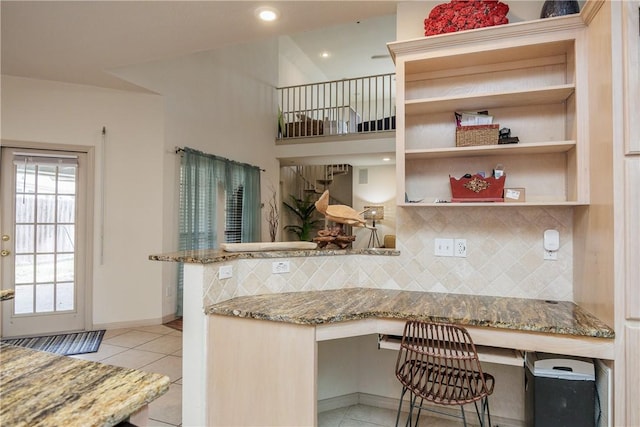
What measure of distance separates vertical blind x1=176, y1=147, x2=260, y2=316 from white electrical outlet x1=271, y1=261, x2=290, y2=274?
9.10 ft

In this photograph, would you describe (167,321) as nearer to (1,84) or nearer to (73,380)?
(1,84)

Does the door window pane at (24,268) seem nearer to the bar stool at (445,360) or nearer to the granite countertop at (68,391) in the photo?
the granite countertop at (68,391)

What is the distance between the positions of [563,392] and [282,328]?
1.38 metres

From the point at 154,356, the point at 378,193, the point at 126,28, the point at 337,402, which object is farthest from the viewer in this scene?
the point at 378,193

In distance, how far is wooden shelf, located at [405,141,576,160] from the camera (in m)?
1.95

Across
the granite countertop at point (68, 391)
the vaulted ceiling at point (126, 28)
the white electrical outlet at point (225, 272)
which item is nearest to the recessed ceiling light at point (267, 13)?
the vaulted ceiling at point (126, 28)

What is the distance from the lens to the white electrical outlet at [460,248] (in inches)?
90.4

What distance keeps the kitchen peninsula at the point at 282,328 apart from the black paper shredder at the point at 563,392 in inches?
6.8

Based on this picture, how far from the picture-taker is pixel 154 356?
10.8 feet

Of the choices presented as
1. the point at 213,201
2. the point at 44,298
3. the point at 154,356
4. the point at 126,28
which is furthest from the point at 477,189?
the point at 44,298

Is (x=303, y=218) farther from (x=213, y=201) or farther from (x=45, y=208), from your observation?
(x=45, y=208)

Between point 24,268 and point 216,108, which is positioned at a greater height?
point 216,108

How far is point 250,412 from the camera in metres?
1.83

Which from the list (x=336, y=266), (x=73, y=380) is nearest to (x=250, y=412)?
(x=336, y=266)
